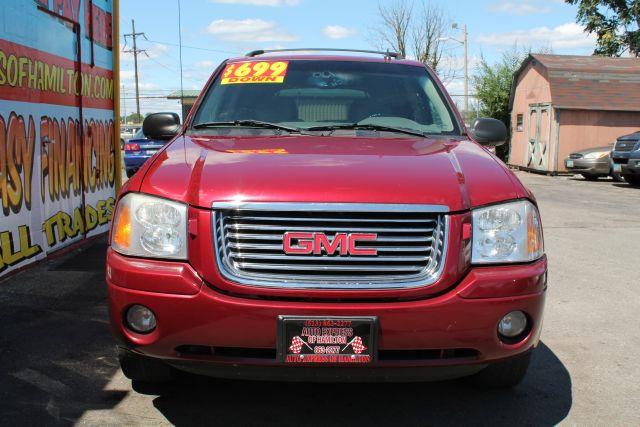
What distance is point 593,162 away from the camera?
59.4ft

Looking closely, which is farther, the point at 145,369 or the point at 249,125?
the point at 249,125

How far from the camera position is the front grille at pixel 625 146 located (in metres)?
16.1

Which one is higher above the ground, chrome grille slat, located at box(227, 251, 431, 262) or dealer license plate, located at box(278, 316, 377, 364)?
chrome grille slat, located at box(227, 251, 431, 262)

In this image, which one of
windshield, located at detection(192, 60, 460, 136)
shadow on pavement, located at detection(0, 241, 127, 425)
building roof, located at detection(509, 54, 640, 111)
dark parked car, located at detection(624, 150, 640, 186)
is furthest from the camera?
building roof, located at detection(509, 54, 640, 111)

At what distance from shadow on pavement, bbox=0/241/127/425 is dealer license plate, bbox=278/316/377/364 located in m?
1.19

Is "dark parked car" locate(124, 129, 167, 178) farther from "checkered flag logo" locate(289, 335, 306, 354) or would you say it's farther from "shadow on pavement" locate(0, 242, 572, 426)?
"checkered flag logo" locate(289, 335, 306, 354)

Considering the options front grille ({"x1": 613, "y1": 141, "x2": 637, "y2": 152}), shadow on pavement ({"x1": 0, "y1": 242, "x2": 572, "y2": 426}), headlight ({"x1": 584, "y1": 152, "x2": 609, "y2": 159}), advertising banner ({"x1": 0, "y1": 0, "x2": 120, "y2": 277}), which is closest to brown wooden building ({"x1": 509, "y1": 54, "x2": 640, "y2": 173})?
headlight ({"x1": 584, "y1": 152, "x2": 609, "y2": 159})

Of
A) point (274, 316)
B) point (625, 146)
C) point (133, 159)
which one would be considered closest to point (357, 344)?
point (274, 316)

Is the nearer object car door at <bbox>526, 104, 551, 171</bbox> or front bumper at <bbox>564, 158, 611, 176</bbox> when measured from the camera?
front bumper at <bbox>564, 158, 611, 176</bbox>

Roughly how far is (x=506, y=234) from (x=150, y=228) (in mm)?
1486

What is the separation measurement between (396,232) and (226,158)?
89 cm

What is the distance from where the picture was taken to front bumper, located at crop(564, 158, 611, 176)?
710 inches

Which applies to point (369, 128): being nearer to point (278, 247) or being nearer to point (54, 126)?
point (278, 247)

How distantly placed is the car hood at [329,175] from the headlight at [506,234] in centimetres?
6
